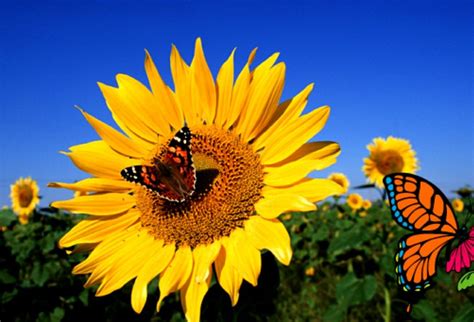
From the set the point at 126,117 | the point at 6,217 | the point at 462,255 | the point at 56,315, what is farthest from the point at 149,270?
the point at 56,315

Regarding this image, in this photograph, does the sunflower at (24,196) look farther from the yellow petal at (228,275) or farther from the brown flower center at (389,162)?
the yellow petal at (228,275)

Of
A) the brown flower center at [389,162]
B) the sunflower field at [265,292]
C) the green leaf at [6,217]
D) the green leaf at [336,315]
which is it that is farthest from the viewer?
the brown flower center at [389,162]

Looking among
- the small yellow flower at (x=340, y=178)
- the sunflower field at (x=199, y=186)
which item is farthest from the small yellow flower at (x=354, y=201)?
the sunflower field at (x=199, y=186)

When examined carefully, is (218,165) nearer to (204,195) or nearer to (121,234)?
(204,195)

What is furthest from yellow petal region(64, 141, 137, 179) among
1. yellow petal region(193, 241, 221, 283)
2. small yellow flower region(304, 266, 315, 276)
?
small yellow flower region(304, 266, 315, 276)

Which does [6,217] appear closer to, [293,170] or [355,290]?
[355,290]
